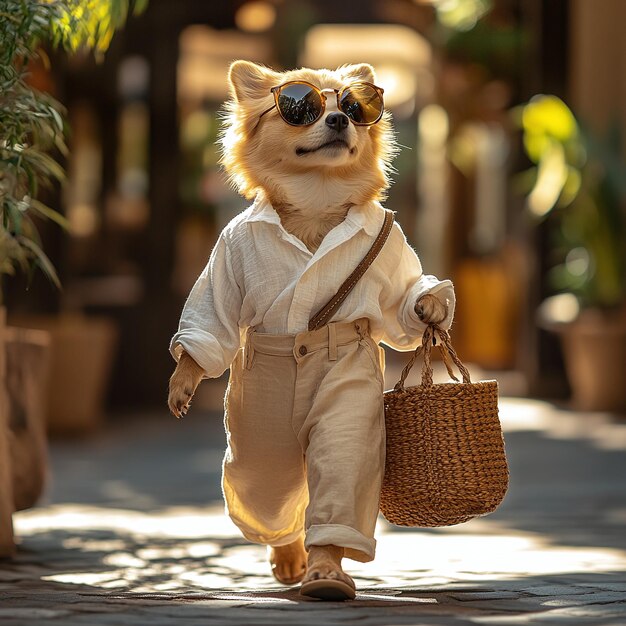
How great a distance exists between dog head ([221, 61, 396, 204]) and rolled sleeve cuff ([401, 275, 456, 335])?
32 centimetres

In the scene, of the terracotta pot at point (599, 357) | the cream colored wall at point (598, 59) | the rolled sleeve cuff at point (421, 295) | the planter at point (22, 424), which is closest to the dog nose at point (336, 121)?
the rolled sleeve cuff at point (421, 295)

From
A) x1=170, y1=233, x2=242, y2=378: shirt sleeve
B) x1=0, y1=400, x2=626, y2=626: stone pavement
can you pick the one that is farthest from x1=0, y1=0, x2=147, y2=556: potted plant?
x1=170, y1=233, x2=242, y2=378: shirt sleeve

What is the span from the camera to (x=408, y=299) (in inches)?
185

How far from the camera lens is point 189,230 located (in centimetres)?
1534

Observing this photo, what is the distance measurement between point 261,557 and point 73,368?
16.7ft

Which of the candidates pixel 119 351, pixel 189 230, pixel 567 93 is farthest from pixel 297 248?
pixel 189 230

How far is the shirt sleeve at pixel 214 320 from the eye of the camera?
4.55 meters

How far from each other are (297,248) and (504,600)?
3.89 feet

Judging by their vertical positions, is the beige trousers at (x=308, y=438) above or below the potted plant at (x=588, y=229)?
below

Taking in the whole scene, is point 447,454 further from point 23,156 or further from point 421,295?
point 23,156

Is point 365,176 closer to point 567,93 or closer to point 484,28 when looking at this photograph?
point 567,93

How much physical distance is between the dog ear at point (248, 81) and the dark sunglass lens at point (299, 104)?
0.55ft

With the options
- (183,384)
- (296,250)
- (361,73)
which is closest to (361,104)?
(361,73)

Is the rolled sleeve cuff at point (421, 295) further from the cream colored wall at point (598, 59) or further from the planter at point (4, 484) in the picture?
the cream colored wall at point (598, 59)
